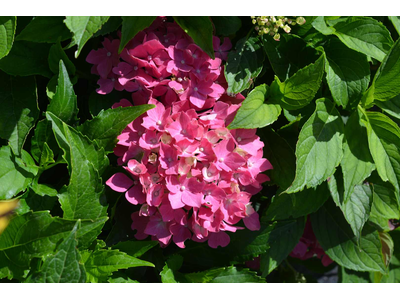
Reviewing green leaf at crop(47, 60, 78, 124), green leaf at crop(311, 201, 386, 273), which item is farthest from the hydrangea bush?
green leaf at crop(311, 201, 386, 273)

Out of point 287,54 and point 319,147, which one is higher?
point 287,54

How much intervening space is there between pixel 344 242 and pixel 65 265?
860mm

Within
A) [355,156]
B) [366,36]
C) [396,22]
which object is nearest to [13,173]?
[355,156]

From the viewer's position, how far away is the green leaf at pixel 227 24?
1079mm

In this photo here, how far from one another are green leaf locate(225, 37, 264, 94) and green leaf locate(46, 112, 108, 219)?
13.5 inches

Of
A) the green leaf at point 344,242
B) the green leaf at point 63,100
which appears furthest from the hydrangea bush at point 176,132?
the green leaf at point 344,242

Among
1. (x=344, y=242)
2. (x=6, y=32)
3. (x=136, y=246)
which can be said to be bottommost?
(x=344, y=242)

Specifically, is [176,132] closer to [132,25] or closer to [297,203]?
[132,25]

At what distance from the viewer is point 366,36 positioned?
1.08 meters

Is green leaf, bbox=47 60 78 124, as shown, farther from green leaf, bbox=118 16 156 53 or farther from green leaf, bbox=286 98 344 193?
green leaf, bbox=286 98 344 193

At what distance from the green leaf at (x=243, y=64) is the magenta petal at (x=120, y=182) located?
12.1 inches

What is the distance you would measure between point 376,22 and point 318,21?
0.45ft

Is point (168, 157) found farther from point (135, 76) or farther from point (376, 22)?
point (376, 22)

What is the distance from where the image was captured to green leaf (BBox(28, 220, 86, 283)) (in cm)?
81
